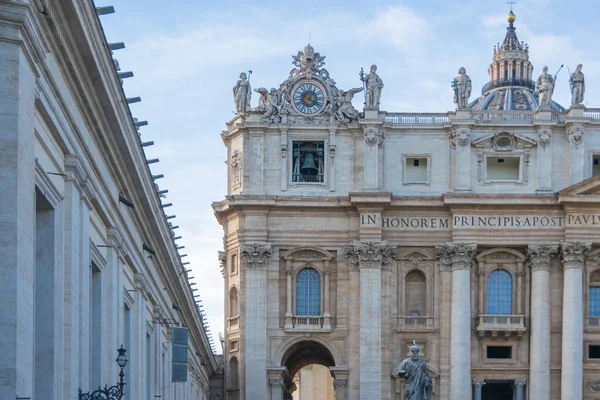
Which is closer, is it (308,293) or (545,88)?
(308,293)

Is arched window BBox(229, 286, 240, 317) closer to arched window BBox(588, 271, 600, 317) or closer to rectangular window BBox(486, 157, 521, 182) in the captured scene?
rectangular window BBox(486, 157, 521, 182)

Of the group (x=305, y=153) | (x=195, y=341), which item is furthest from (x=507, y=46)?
(x=195, y=341)

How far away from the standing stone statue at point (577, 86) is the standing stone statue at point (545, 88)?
4.07 feet

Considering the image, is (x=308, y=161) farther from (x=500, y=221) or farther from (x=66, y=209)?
(x=66, y=209)

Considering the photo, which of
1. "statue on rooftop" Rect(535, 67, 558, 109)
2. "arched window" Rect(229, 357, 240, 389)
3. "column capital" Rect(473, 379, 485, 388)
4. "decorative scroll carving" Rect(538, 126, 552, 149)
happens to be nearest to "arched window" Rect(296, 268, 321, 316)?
"arched window" Rect(229, 357, 240, 389)

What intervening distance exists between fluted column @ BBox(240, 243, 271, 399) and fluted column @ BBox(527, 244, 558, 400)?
14.8m

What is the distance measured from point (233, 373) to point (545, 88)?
24473 millimetres

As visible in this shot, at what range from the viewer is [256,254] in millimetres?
86312

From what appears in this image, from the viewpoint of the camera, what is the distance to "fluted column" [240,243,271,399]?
8500cm

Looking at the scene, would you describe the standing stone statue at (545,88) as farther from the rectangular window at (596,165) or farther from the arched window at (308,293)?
the arched window at (308,293)

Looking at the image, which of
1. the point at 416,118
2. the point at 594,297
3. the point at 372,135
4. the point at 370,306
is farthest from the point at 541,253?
the point at 372,135

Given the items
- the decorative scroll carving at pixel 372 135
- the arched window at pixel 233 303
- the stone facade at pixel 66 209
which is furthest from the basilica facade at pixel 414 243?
the stone facade at pixel 66 209

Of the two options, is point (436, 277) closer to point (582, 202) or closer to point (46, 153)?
point (582, 202)

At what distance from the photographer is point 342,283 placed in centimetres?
8706
